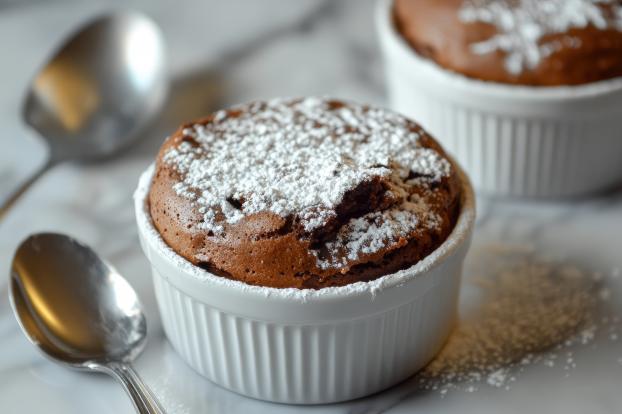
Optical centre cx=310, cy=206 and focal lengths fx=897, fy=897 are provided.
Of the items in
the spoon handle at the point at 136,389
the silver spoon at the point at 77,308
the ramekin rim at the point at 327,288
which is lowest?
the spoon handle at the point at 136,389

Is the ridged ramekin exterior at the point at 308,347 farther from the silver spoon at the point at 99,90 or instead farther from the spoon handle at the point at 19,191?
the silver spoon at the point at 99,90

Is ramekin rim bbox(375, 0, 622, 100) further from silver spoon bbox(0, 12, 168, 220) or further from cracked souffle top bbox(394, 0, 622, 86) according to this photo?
silver spoon bbox(0, 12, 168, 220)

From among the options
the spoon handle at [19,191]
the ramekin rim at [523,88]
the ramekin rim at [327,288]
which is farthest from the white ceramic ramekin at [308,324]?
the spoon handle at [19,191]

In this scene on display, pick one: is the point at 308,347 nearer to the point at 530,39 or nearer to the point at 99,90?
the point at 530,39

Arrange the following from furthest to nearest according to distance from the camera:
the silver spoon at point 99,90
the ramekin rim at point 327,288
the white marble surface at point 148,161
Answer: the silver spoon at point 99,90 → the white marble surface at point 148,161 → the ramekin rim at point 327,288

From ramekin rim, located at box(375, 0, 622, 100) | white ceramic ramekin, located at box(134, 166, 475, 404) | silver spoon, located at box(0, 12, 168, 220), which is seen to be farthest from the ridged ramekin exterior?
silver spoon, located at box(0, 12, 168, 220)

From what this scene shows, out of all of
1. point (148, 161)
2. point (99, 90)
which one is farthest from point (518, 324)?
point (99, 90)

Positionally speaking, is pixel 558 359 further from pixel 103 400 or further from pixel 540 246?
pixel 103 400
